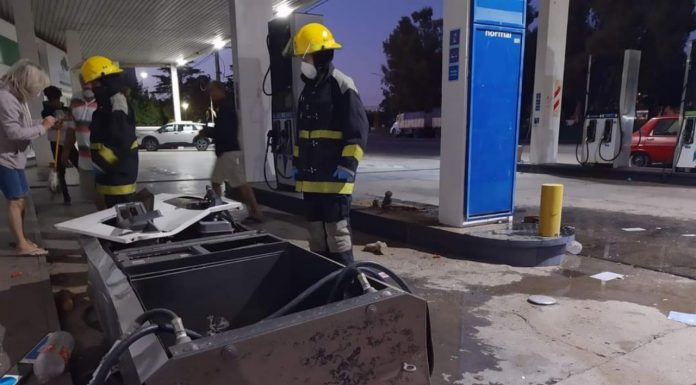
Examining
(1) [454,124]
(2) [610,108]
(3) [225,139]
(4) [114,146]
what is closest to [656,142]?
(2) [610,108]

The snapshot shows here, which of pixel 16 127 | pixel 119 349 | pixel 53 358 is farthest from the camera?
pixel 16 127

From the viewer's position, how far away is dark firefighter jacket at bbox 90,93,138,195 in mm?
3645

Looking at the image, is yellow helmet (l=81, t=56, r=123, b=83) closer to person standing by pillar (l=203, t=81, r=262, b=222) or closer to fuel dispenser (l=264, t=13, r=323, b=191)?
person standing by pillar (l=203, t=81, r=262, b=222)

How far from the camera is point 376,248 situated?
4.76m

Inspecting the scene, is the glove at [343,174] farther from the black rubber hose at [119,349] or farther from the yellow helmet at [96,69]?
the yellow helmet at [96,69]

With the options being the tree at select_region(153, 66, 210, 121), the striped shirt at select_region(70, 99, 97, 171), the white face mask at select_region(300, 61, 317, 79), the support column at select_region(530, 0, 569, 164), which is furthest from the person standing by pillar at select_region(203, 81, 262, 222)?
the tree at select_region(153, 66, 210, 121)

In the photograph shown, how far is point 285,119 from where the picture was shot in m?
7.18

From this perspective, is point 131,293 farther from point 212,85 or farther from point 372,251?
point 212,85

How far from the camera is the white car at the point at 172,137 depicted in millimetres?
22703

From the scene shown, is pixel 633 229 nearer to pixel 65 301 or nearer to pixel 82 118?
pixel 65 301

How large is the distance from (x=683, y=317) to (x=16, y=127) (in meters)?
5.34

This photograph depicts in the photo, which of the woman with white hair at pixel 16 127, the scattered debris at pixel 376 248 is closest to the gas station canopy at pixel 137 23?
the woman with white hair at pixel 16 127

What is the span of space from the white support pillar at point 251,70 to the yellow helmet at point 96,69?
14.1ft

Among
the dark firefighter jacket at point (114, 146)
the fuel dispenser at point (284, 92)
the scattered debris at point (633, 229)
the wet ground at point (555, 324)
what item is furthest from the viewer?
the fuel dispenser at point (284, 92)
